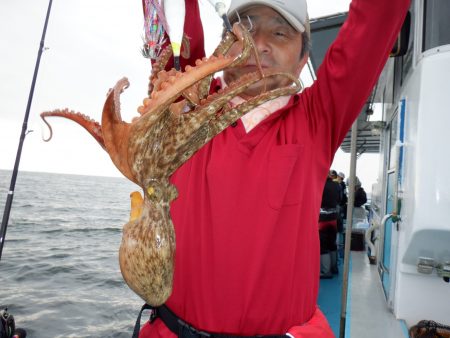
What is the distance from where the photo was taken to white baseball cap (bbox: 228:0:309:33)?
1575 mm

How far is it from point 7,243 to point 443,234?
2952 centimetres

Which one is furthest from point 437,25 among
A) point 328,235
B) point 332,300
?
point 328,235

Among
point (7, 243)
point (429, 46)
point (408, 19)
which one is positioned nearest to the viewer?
point (408, 19)

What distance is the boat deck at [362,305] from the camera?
3.71m

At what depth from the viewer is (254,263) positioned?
5.02 ft

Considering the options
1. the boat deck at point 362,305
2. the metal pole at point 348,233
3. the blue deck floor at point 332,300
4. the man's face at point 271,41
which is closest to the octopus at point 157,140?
the man's face at point 271,41

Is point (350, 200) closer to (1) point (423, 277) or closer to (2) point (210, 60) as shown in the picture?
(1) point (423, 277)

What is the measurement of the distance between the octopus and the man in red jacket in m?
0.41

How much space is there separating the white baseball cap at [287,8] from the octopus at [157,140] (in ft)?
1.90

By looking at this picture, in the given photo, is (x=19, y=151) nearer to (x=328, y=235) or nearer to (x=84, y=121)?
(x=84, y=121)

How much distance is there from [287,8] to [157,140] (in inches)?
39.0

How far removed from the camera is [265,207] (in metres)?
1.54

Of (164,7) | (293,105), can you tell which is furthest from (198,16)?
(164,7)

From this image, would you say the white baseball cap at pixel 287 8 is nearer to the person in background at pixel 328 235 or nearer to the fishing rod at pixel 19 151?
the fishing rod at pixel 19 151
